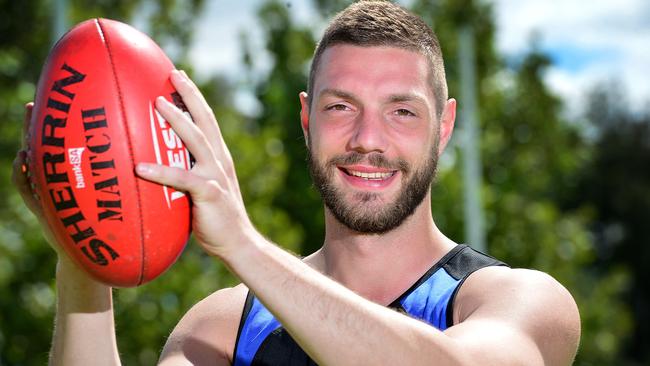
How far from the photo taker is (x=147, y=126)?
8.95ft

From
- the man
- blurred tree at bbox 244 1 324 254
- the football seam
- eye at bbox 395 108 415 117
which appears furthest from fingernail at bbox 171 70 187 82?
blurred tree at bbox 244 1 324 254

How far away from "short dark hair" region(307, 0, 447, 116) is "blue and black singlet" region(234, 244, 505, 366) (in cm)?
55

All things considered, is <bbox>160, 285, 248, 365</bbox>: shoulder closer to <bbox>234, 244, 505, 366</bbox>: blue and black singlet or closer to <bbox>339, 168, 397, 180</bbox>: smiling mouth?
<bbox>234, 244, 505, 366</bbox>: blue and black singlet

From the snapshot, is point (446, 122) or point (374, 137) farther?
point (446, 122)

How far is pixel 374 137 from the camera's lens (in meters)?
3.31

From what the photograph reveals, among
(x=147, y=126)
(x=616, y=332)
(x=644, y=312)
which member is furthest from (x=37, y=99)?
(x=644, y=312)

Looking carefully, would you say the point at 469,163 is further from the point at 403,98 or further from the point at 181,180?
the point at 181,180

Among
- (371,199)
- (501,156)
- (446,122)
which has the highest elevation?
(446,122)

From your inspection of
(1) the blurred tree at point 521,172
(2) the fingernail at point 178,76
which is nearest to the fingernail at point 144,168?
(2) the fingernail at point 178,76

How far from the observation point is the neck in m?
3.56

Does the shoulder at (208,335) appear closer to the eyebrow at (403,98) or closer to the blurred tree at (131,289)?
the eyebrow at (403,98)

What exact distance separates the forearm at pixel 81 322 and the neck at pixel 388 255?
88 centimetres

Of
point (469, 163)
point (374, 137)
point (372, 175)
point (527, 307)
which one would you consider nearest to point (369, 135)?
point (374, 137)

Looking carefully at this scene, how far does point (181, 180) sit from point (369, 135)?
3.39 feet
